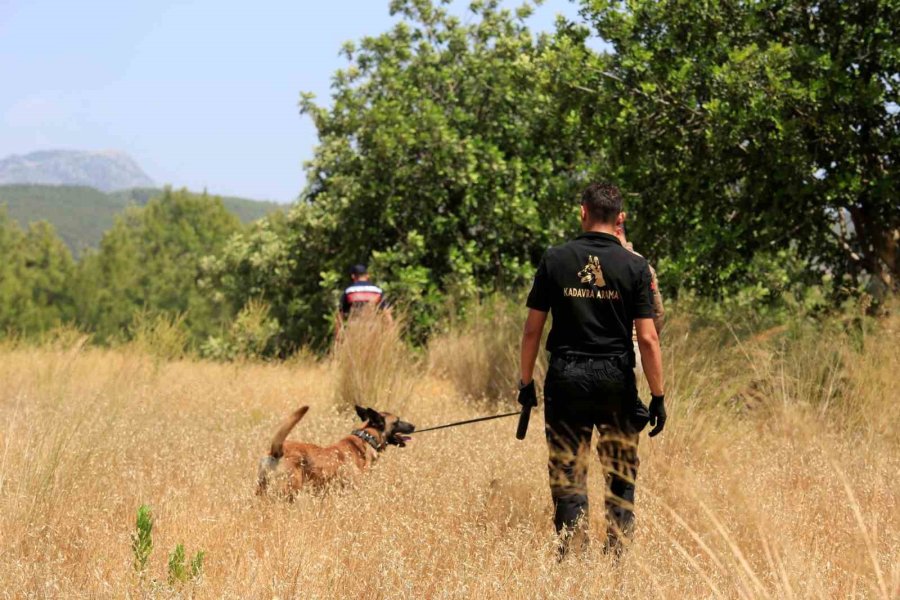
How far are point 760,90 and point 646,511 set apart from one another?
506 centimetres

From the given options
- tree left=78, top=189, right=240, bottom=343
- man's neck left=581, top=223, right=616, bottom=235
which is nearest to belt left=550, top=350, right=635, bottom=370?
man's neck left=581, top=223, right=616, bottom=235

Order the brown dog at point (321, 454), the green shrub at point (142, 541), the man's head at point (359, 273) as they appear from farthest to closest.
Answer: the man's head at point (359, 273), the brown dog at point (321, 454), the green shrub at point (142, 541)

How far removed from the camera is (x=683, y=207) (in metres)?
10.2

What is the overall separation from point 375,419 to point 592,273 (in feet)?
8.62

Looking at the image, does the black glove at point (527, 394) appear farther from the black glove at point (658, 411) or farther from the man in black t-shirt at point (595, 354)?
the black glove at point (658, 411)

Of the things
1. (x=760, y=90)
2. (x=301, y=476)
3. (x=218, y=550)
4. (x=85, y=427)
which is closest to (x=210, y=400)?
(x=85, y=427)

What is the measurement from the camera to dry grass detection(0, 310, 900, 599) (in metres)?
3.63

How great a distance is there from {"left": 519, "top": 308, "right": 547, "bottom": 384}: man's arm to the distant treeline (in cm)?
493

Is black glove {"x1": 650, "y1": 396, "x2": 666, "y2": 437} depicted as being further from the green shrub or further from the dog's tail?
the green shrub

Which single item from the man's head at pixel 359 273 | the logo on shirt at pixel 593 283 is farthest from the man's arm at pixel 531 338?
the man's head at pixel 359 273

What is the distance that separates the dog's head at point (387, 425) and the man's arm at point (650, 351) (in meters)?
2.47

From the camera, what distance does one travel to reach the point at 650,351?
4.29 metres

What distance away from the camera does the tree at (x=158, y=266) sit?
52.5 metres

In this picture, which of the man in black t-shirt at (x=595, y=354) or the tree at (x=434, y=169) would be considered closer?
the man in black t-shirt at (x=595, y=354)
